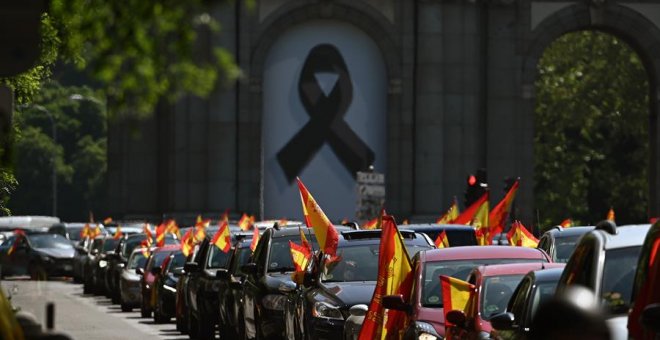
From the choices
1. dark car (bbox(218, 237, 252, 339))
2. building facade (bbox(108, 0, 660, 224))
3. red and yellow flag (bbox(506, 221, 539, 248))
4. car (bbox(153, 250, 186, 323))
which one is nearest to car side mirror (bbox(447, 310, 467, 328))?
dark car (bbox(218, 237, 252, 339))

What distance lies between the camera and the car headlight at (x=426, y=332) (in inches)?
665

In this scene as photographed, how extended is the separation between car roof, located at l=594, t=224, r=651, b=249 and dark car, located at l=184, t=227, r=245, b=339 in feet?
52.0

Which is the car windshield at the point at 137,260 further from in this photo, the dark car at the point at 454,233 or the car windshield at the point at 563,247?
the car windshield at the point at 563,247

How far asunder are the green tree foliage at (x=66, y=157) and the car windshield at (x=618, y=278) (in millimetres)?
107186

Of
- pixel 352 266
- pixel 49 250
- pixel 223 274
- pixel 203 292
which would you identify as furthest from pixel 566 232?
pixel 49 250

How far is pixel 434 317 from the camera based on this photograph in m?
17.5

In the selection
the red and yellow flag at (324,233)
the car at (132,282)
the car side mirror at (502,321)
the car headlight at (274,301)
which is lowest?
the car at (132,282)

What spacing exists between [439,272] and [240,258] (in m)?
9.79

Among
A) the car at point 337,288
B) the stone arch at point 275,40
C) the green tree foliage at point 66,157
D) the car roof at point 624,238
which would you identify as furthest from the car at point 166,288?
the green tree foliage at point 66,157

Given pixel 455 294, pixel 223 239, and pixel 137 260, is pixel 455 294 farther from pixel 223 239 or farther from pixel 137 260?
pixel 137 260

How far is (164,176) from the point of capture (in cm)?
6569

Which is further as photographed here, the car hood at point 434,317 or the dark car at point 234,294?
the dark car at point 234,294

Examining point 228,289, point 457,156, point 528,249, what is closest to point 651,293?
point 528,249

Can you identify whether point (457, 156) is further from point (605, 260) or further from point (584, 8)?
point (605, 260)
